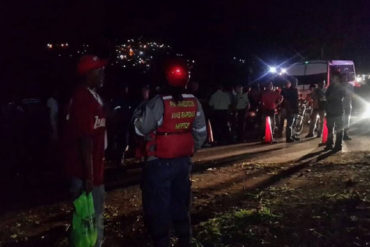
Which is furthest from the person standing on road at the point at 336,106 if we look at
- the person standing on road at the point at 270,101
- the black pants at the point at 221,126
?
the black pants at the point at 221,126

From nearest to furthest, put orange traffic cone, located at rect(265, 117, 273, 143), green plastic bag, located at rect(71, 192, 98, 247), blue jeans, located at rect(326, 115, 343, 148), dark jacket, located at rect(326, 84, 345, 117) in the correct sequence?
green plastic bag, located at rect(71, 192, 98, 247)
dark jacket, located at rect(326, 84, 345, 117)
blue jeans, located at rect(326, 115, 343, 148)
orange traffic cone, located at rect(265, 117, 273, 143)

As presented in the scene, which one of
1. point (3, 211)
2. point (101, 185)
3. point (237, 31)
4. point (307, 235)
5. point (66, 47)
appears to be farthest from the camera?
point (237, 31)

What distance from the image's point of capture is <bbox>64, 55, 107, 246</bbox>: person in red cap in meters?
4.14

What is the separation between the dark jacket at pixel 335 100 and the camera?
12.5m

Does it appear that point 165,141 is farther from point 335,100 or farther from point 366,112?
point 366,112

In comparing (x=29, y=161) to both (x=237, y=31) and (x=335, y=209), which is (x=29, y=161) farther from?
(x=237, y=31)

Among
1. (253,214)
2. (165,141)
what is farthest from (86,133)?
(253,214)

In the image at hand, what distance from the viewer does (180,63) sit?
4.85 metres

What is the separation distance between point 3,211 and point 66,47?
33.7 feet

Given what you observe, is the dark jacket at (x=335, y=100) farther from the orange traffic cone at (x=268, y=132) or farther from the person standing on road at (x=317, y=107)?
the person standing on road at (x=317, y=107)

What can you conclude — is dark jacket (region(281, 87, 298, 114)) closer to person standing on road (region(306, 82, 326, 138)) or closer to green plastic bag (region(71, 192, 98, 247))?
person standing on road (region(306, 82, 326, 138))

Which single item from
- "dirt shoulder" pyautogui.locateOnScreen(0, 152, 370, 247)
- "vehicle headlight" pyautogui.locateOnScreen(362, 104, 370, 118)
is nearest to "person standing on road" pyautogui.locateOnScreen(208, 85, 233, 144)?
"dirt shoulder" pyautogui.locateOnScreen(0, 152, 370, 247)

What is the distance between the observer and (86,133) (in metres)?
4.15

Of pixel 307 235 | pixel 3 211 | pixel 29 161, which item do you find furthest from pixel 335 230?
pixel 29 161
